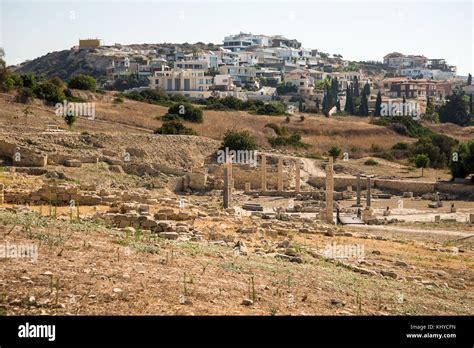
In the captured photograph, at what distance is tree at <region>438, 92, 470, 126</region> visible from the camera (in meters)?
78.4

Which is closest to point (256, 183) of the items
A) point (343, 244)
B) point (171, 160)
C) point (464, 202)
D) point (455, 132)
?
point (171, 160)

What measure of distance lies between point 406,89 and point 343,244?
286 ft

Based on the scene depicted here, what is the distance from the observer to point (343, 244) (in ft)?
71.5

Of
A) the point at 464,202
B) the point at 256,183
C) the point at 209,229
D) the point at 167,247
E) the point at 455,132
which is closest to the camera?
the point at 167,247

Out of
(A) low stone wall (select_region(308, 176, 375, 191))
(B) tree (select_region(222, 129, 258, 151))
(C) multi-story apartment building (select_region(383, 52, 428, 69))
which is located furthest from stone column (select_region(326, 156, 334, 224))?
(C) multi-story apartment building (select_region(383, 52, 428, 69))

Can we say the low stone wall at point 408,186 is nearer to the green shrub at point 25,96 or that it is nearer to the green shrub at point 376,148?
the green shrub at point 376,148

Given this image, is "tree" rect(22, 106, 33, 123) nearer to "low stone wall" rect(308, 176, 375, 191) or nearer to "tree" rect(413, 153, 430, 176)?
"low stone wall" rect(308, 176, 375, 191)

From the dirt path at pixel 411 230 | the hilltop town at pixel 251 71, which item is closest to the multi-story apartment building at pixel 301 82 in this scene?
the hilltop town at pixel 251 71

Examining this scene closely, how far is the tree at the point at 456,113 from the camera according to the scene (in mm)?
78438

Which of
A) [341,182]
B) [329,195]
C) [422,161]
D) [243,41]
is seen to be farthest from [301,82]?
[329,195]

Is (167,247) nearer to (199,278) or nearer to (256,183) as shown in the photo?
(199,278)

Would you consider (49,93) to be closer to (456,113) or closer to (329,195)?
(329,195)

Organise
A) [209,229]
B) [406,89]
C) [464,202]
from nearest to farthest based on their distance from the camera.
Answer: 1. [209,229]
2. [464,202]
3. [406,89]
